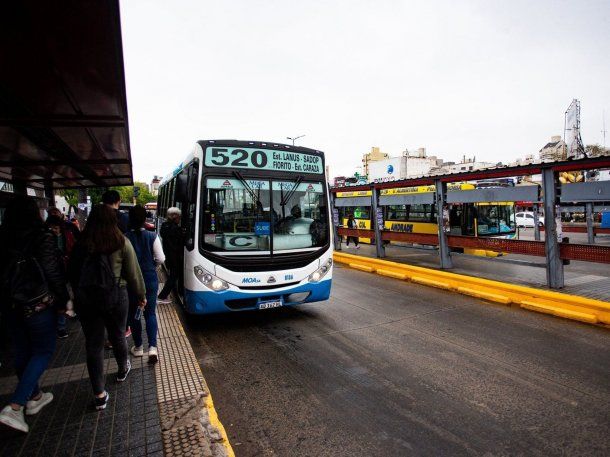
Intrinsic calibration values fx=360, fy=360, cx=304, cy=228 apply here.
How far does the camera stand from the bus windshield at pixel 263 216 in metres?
5.40

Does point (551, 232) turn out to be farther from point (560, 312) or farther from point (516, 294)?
point (560, 312)

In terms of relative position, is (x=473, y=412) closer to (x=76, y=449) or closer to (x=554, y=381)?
(x=554, y=381)

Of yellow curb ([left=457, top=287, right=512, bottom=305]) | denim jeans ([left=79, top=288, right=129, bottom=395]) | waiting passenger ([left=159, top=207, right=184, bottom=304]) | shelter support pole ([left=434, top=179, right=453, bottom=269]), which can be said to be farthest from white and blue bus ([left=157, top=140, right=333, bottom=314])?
shelter support pole ([left=434, top=179, right=453, bottom=269])

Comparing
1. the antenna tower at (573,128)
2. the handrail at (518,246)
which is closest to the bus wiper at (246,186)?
the handrail at (518,246)

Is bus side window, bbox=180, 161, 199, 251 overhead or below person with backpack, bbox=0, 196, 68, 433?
overhead

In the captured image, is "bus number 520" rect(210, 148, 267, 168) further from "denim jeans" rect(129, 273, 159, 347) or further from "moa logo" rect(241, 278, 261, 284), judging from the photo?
"denim jeans" rect(129, 273, 159, 347)

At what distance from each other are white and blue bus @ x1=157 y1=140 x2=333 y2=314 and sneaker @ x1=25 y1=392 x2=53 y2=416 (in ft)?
6.91

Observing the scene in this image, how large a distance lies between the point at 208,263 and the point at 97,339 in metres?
2.05

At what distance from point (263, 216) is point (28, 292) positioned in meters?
3.20

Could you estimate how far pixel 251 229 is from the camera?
554cm

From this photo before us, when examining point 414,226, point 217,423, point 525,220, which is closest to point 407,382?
point 217,423

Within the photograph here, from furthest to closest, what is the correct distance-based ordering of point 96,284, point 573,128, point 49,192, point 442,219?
point 573,128 → point 49,192 → point 442,219 → point 96,284

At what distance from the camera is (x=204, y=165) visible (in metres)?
5.40

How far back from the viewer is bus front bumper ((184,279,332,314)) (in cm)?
520
